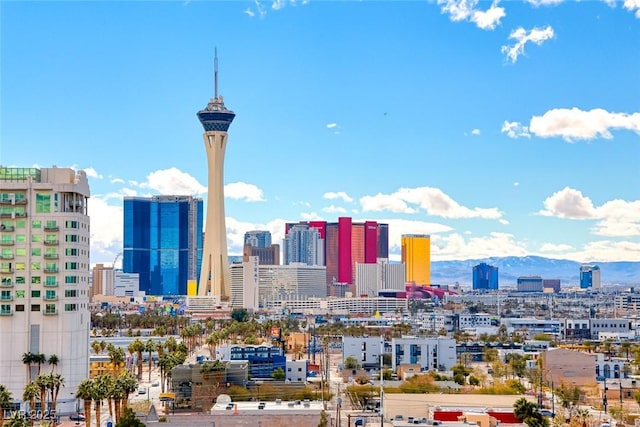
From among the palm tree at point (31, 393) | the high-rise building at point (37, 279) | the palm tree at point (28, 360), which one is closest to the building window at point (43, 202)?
the high-rise building at point (37, 279)

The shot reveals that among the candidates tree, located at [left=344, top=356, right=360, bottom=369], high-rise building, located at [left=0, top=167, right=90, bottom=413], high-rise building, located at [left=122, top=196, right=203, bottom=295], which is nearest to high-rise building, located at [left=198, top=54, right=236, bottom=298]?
tree, located at [left=344, top=356, right=360, bottom=369]

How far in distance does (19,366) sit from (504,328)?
54847 millimetres

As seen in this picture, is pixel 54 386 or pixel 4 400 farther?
pixel 54 386

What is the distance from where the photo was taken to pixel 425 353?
2275 inches

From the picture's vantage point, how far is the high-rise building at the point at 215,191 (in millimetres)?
111625

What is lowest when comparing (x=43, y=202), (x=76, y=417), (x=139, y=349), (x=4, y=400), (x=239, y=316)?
(x=76, y=417)

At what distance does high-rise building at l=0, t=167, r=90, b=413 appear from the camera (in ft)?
126

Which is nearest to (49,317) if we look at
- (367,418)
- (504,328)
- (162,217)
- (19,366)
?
(19,366)

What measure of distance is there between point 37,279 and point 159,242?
474 ft

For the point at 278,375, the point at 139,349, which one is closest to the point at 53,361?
the point at 278,375

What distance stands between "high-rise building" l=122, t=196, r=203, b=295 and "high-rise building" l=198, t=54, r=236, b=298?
206ft

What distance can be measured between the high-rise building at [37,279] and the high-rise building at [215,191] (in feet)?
236

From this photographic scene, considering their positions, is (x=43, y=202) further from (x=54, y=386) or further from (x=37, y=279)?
(x=54, y=386)

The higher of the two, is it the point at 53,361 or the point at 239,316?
the point at 239,316
